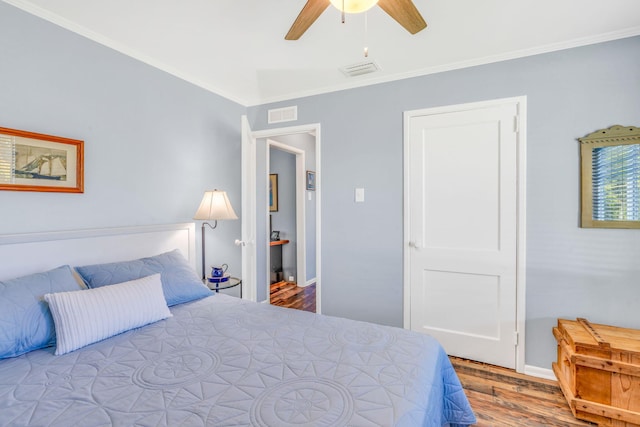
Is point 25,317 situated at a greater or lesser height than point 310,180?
lesser

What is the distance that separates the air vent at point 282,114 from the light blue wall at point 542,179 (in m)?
0.57

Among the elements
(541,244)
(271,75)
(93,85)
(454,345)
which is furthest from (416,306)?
(93,85)

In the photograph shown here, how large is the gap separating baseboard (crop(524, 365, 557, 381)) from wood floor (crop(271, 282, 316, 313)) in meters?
2.08

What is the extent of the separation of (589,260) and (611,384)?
77 cm

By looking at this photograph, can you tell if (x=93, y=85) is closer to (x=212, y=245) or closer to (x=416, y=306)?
(x=212, y=245)

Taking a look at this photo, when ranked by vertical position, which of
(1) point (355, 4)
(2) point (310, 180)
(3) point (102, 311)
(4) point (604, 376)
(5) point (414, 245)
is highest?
(1) point (355, 4)

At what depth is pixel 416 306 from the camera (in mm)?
2633

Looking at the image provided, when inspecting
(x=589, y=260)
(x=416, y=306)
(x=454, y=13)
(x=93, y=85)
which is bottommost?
(x=416, y=306)

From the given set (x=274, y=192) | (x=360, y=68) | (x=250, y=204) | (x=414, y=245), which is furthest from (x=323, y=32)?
(x=274, y=192)

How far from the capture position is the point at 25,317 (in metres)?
1.39

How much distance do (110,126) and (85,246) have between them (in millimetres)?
856

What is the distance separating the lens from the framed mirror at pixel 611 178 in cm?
198

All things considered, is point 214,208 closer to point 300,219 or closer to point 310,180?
point 300,219

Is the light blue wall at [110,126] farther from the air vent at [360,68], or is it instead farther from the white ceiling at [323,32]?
the air vent at [360,68]
